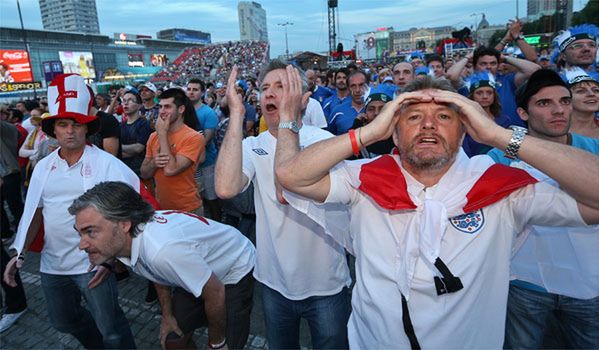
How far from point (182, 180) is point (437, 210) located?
9.89ft

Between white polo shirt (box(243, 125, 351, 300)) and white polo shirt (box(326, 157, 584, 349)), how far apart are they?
646mm

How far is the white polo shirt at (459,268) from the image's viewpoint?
1.58 metres

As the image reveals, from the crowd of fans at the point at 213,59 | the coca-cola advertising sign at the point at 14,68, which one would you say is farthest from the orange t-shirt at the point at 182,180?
the coca-cola advertising sign at the point at 14,68

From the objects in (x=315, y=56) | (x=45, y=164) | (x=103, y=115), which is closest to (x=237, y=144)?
(x=45, y=164)

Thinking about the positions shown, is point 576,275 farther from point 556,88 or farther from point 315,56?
point 315,56

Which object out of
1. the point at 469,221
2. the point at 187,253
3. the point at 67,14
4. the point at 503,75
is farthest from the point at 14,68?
the point at 67,14

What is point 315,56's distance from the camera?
5666cm

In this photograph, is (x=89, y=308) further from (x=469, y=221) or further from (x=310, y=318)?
(x=469, y=221)

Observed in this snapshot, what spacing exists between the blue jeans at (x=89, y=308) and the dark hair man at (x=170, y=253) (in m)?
0.53

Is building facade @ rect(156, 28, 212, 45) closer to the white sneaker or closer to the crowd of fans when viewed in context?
the crowd of fans

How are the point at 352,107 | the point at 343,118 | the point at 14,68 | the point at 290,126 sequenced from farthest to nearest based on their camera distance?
1. the point at 14,68
2. the point at 352,107
3. the point at 343,118
4. the point at 290,126

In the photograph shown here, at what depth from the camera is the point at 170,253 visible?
7.43 feet

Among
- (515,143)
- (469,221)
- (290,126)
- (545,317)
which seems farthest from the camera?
(545,317)

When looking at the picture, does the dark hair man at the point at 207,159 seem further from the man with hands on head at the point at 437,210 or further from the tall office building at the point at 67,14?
the tall office building at the point at 67,14
